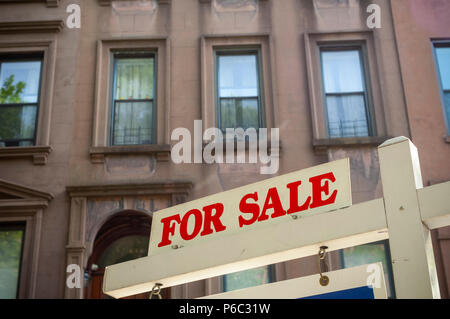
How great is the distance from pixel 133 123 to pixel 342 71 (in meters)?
4.04

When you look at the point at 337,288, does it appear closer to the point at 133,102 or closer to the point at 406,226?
the point at 406,226

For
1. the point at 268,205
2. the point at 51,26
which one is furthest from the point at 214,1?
the point at 268,205

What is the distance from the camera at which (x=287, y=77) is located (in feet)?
34.6

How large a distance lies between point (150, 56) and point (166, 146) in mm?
2186

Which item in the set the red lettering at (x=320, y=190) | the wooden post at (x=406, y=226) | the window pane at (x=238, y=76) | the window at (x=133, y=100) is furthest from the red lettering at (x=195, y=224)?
the window pane at (x=238, y=76)

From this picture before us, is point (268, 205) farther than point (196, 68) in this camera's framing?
No

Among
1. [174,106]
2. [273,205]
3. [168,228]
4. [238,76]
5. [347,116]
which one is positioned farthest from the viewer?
[238,76]

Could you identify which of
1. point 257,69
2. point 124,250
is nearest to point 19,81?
point 124,250

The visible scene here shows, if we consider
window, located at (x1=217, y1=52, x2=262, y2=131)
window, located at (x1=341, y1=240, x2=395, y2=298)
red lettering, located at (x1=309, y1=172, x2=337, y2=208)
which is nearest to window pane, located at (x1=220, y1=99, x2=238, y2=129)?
window, located at (x1=217, y1=52, x2=262, y2=131)

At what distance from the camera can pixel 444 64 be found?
1069 cm

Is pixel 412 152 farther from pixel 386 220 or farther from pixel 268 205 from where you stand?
pixel 268 205

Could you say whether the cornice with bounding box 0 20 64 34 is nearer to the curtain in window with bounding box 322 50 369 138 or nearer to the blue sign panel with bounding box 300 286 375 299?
the curtain in window with bounding box 322 50 369 138

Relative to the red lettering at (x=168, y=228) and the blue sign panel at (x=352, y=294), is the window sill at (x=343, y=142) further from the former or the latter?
the blue sign panel at (x=352, y=294)

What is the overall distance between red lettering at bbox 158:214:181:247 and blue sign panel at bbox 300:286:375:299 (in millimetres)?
1004
